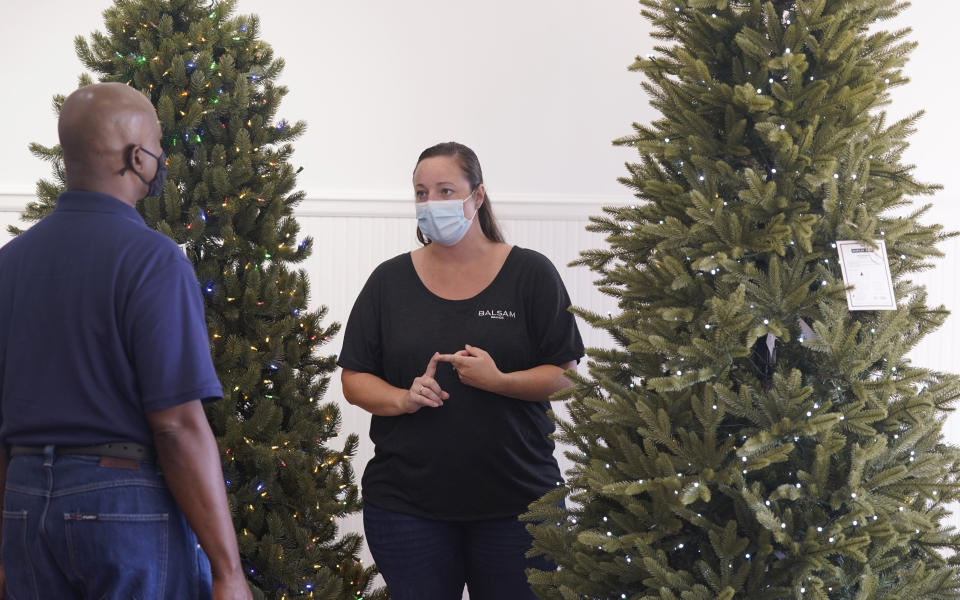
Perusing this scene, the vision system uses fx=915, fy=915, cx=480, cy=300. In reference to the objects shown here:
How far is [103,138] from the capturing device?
5.47 ft

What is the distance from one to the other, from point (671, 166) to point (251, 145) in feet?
4.25

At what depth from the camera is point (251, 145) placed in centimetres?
276

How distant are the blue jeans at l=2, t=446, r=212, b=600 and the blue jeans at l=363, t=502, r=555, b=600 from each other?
34.4 inches

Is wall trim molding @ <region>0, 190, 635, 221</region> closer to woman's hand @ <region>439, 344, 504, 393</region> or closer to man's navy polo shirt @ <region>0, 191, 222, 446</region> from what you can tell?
woman's hand @ <region>439, 344, 504, 393</region>

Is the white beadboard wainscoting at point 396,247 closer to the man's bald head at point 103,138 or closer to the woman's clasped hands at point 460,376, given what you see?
the woman's clasped hands at point 460,376

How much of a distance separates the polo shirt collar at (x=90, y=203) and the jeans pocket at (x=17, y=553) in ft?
1.79

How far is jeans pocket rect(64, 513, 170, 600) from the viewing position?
1.56 metres

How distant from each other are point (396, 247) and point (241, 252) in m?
1.75

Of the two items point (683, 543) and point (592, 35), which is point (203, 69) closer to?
point (683, 543)

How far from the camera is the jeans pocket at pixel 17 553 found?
1.61 metres

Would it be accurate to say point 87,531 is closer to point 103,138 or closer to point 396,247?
point 103,138

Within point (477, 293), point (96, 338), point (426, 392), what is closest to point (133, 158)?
point (96, 338)

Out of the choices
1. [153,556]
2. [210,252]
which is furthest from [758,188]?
[210,252]

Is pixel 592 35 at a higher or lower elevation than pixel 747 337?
higher
